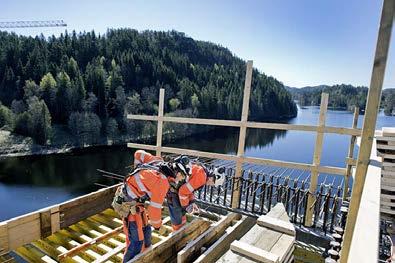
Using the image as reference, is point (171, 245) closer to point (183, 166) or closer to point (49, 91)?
point (183, 166)

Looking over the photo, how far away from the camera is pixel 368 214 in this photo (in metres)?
1.05

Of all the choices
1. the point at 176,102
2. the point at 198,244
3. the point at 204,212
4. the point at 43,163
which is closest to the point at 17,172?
the point at 43,163

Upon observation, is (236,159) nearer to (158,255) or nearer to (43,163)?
(158,255)

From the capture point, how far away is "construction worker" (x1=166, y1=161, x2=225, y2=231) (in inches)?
153

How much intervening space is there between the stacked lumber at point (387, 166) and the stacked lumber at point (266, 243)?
1.67 m

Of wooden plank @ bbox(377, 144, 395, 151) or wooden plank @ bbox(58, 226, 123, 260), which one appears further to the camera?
wooden plank @ bbox(58, 226, 123, 260)

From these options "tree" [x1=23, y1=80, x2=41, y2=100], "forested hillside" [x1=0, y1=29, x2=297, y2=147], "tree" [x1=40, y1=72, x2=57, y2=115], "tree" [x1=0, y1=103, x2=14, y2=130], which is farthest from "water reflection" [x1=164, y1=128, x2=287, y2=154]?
"tree" [x1=23, y1=80, x2=41, y2=100]

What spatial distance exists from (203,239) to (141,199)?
0.99 meters

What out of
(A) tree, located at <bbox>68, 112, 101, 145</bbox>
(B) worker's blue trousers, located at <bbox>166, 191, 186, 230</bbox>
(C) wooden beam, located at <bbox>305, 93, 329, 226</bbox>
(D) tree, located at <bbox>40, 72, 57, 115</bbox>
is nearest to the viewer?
(B) worker's blue trousers, located at <bbox>166, 191, 186, 230</bbox>

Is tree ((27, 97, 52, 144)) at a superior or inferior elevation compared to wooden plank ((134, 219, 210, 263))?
inferior

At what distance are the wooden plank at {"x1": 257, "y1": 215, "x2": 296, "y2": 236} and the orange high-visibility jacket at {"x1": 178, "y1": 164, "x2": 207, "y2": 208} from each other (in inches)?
90.0

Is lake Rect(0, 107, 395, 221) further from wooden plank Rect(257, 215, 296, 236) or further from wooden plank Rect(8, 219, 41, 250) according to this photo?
wooden plank Rect(257, 215, 296, 236)

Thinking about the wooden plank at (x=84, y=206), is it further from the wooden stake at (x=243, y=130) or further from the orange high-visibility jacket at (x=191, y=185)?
the wooden stake at (x=243, y=130)

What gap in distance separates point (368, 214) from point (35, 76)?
53305 millimetres
